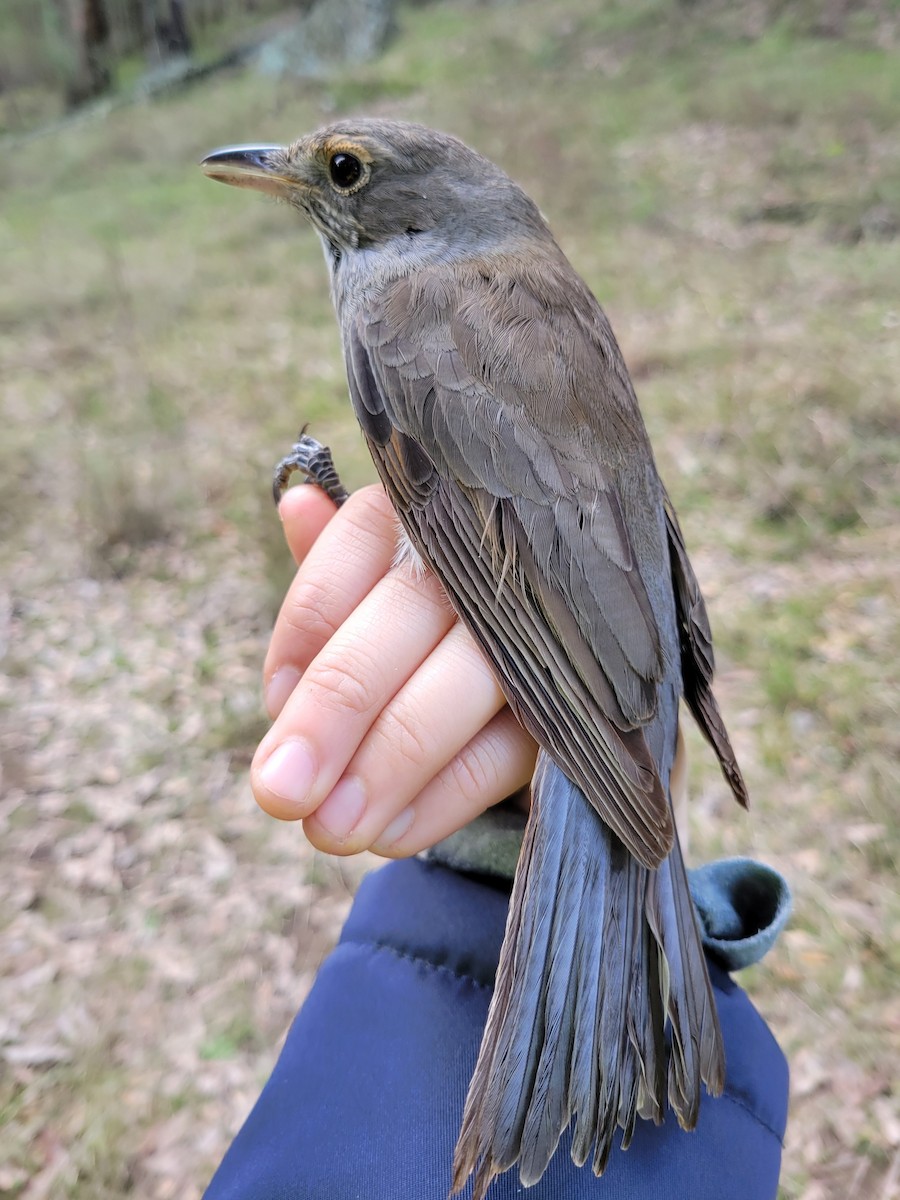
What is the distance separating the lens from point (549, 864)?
1505 mm

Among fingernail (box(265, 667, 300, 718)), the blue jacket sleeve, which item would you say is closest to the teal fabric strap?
the blue jacket sleeve

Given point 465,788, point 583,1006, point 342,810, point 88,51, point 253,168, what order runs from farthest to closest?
point 88,51
point 253,168
point 465,788
point 342,810
point 583,1006

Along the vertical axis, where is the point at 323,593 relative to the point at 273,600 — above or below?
above

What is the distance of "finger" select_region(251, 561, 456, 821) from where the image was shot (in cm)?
151

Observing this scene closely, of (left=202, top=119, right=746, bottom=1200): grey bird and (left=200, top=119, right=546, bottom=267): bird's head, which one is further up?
(left=200, top=119, right=546, bottom=267): bird's head

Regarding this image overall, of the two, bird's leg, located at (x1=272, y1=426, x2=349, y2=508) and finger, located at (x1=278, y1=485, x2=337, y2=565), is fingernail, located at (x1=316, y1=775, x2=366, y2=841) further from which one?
bird's leg, located at (x1=272, y1=426, x2=349, y2=508)

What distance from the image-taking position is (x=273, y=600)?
524cm

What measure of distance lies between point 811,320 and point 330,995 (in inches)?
294

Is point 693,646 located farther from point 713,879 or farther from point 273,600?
point 273,600

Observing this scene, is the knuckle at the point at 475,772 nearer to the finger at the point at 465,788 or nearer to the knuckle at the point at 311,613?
the finger at the point at 465,788

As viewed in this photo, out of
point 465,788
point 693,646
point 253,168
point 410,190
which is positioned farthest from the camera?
point 253,168

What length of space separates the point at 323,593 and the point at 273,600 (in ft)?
11.5

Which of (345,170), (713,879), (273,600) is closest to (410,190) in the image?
(345,170)

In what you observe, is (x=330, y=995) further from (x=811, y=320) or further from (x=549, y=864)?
(x=811, y=320)
